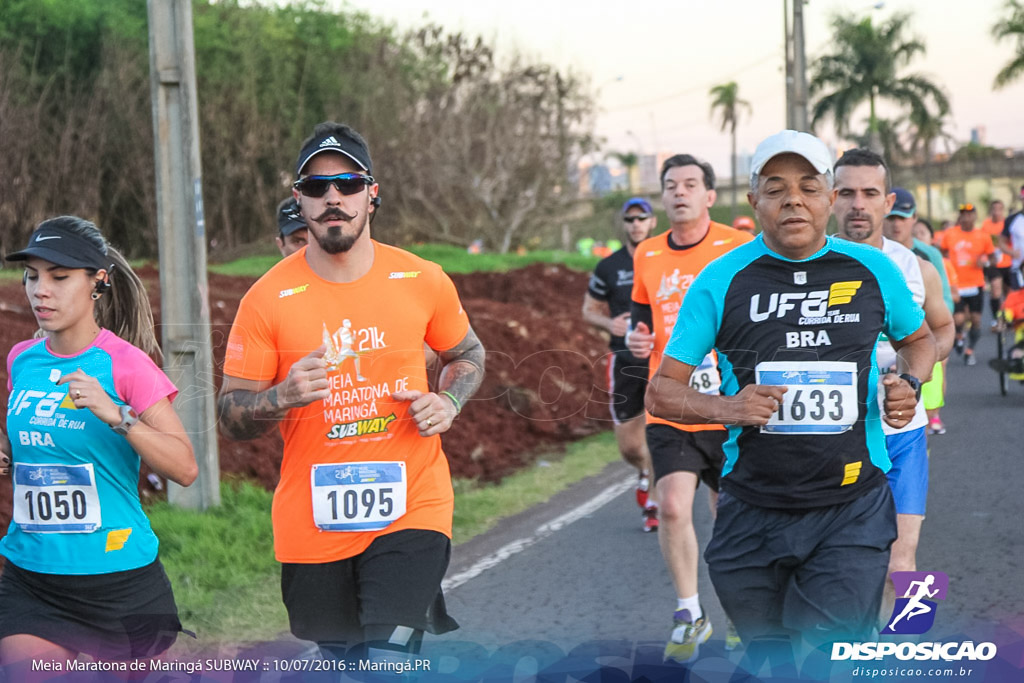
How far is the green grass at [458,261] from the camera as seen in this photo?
21.6 m

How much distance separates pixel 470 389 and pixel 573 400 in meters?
10.0

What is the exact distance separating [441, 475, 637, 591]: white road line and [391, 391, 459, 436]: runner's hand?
105 inches

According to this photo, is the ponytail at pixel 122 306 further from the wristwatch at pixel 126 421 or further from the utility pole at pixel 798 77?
the utility pole at pixel 798 77

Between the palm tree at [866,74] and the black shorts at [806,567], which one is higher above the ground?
the palm tree at [866,74]

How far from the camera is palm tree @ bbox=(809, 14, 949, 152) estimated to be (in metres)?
58.9

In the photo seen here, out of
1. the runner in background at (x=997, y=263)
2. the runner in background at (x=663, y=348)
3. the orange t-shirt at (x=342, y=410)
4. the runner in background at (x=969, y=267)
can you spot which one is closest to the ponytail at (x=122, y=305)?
the orange t-shirt at (x=342, y=410)

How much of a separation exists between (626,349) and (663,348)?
2606 millimetres

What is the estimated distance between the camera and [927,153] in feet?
217

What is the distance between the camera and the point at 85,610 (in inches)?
145

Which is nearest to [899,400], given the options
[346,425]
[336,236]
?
[346,425]

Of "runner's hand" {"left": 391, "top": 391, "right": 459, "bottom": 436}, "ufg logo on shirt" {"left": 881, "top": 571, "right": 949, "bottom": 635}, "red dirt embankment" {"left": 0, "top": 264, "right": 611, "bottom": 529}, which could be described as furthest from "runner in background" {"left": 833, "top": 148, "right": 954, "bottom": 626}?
"red dirt embankment" {"left": 0, "top": 264, "right": 611, "bottom": 529}

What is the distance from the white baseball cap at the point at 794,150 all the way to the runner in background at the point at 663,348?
217 cm

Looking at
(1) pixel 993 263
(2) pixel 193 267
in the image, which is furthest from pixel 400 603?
(1) pixel 993 263

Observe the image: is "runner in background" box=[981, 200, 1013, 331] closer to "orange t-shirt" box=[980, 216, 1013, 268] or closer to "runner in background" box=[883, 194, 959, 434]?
"orange t-shirt" box=[980, 216, 1013, 268]
